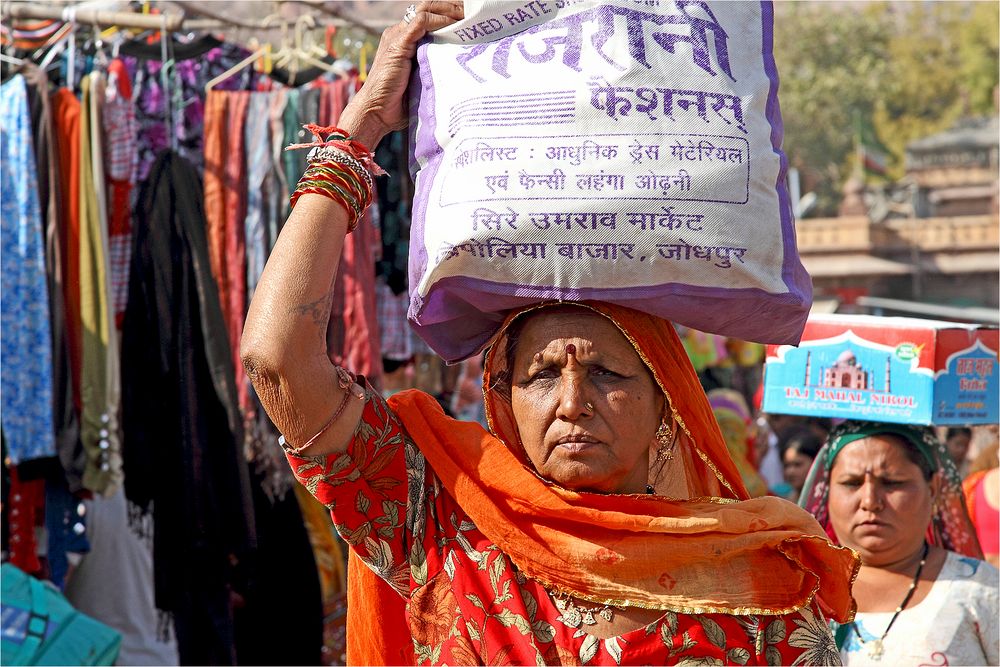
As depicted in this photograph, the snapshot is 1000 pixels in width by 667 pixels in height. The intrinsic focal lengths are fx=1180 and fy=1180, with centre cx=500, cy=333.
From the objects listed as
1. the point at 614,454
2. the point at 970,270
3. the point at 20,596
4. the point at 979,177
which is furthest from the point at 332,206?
the point at 979,177

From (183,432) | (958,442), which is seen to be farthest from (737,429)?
(183,432)

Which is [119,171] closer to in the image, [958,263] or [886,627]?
[886,627]

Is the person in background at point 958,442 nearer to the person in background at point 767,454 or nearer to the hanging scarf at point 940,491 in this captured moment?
the person in background at point 767,454

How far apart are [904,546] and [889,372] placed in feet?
1.73

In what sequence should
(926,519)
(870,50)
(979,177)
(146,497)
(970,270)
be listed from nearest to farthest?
(926,519), (146,497), (970,270), (979,177), (870,50)

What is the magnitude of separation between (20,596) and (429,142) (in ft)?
7.75

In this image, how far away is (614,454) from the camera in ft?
6.74

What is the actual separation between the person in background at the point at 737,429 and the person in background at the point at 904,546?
368 cm

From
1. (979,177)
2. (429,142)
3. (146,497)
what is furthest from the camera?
(979,177)

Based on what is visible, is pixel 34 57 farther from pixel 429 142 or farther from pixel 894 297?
pixel 894 297

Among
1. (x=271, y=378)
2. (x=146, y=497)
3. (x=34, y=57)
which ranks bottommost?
(x=146, y=497)

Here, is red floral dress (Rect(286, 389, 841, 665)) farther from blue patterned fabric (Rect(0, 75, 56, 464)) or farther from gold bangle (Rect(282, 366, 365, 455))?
blue patterned fabric (Rect(0, 75, 56, 464))

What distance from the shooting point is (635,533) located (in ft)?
6.76

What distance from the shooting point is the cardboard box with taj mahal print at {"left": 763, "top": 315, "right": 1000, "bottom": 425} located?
3471 millimetres
